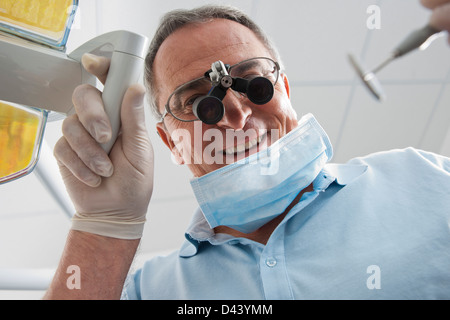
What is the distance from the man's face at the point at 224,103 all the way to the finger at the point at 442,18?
2.28ft

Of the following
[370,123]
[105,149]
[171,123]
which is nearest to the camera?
[105,149]

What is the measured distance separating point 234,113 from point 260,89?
8.7 inches

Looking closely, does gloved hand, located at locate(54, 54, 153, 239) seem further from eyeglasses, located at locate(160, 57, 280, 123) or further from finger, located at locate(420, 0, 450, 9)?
finger, located at locate(420, 0, 450, 9)

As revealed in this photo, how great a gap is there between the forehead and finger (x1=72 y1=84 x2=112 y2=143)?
1.34 feet

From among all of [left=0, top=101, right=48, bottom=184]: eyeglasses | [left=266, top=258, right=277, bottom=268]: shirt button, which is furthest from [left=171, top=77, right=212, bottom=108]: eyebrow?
[left=266, top=258, right=277, bottom=268]: shirt button

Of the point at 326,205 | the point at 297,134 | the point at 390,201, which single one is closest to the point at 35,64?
the point at 297,134

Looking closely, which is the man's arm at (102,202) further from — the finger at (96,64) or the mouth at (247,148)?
the mouth at (247,148)

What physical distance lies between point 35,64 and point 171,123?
0.61m

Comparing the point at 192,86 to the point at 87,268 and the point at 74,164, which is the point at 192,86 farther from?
the point at 87,268

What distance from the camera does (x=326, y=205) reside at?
1.11 meters

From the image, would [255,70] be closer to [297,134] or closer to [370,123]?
[297,134]

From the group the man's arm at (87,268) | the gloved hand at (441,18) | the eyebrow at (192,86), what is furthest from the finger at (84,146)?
the gloved hand at (441,18)

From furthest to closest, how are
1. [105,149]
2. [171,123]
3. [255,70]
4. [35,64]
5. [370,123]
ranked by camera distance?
[370,123] < [171,123] < [255,70] < [105,149] < [35,64]

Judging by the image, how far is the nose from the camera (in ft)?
3.80
